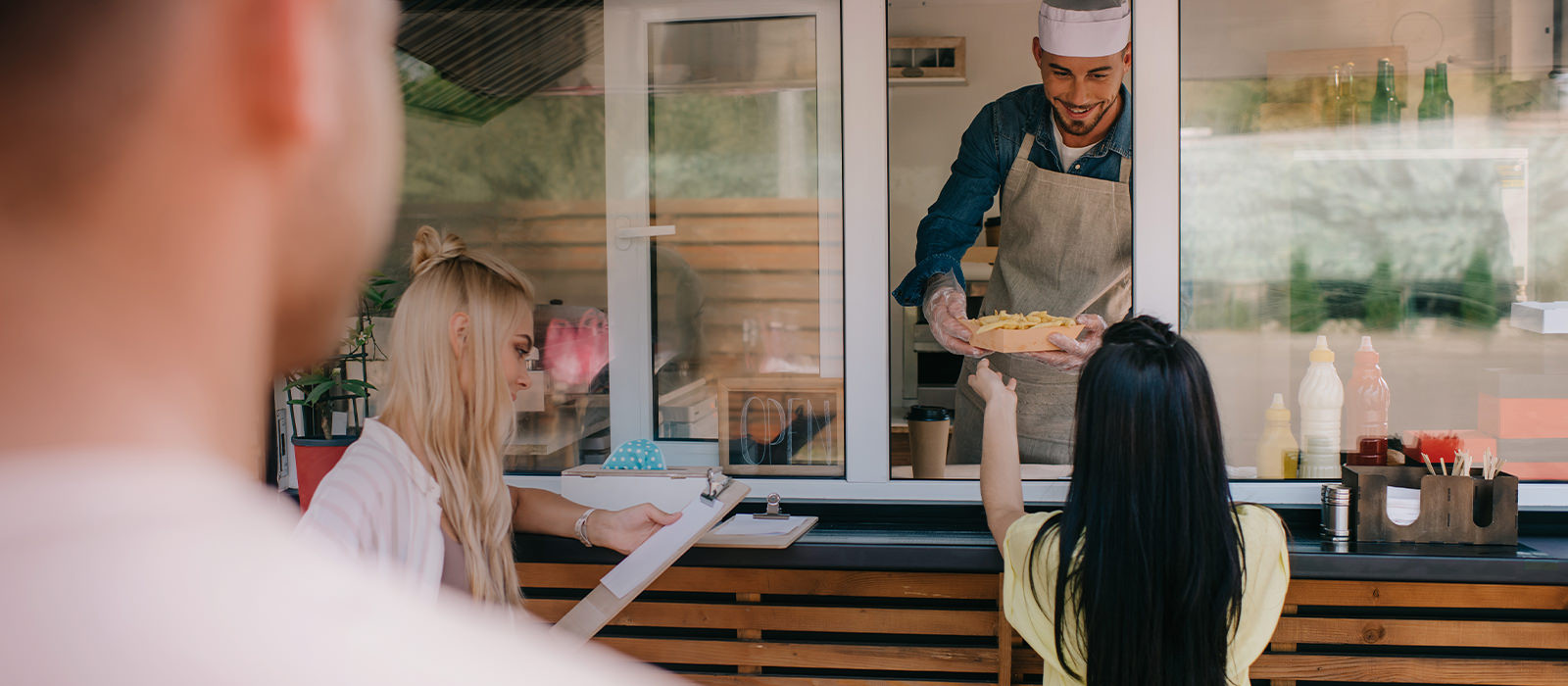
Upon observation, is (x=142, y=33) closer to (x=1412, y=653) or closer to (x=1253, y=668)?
(x=1253, y=668)

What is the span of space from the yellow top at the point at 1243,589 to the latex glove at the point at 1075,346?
77 centimetres

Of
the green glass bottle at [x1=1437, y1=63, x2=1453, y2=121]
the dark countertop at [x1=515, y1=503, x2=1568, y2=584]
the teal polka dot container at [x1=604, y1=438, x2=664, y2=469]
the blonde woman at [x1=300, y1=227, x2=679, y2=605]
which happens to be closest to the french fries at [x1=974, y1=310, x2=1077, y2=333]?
the dark countertop at [x1=515, y1=503, x2=1568, y2=584]

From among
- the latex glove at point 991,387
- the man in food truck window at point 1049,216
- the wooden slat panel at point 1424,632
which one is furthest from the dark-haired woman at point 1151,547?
the man in food truck window at point 1049,216

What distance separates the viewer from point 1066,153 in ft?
8.56

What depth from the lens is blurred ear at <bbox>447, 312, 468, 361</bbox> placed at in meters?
A: 1.61

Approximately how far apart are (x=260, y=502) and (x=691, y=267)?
2605 mm

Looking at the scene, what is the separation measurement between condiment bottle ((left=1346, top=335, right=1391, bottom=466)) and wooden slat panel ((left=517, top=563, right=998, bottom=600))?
1035mm

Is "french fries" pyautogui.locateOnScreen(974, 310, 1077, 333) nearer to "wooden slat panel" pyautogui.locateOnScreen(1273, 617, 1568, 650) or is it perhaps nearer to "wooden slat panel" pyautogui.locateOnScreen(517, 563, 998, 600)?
"wooden slat panel" pyautogui.locateOnScreen(517, 563, 998, 600)

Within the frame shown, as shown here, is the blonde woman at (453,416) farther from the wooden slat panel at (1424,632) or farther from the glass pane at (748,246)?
the wooden slat panel at (1424,632)

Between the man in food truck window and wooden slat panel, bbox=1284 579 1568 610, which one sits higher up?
the man in food truck window

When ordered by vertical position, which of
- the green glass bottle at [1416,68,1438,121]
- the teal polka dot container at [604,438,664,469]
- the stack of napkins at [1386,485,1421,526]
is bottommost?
the stack of napkins at [1386,485,1421,526]

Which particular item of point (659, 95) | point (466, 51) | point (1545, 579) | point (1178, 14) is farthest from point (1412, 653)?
point (466, 51)

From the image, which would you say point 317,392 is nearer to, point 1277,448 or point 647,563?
point 647,563

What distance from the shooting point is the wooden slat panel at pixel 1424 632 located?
82.3 inches
